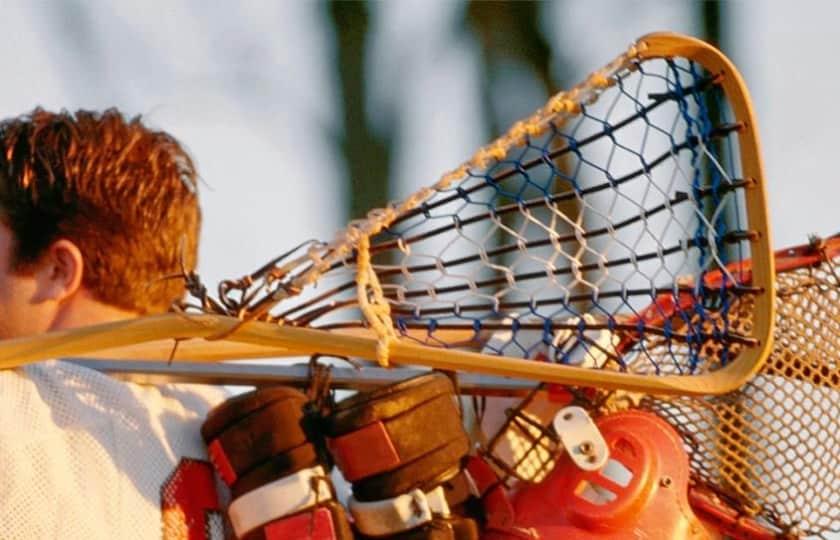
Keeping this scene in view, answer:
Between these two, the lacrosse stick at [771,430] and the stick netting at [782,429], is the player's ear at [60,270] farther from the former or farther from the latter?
the stick netting at [782,429]

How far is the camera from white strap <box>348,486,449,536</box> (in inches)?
126

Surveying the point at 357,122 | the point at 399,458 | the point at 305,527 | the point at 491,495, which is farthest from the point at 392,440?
the point at 357,122

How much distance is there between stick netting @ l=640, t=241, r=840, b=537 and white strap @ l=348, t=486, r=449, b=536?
1.68ft

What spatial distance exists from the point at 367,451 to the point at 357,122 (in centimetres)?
427

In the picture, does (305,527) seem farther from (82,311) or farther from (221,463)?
(82,311)

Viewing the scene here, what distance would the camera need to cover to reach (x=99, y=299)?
3.85 metres

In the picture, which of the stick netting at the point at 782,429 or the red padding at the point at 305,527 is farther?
the stick netting at the point at 782,429

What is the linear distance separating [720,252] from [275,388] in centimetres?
69

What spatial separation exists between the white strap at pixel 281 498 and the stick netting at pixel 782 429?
625 mm

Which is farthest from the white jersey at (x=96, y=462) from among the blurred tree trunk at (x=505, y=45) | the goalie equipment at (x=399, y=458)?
the blurred tree trunk at (x=505, y=45)

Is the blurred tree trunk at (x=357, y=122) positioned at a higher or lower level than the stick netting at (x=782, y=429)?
higher

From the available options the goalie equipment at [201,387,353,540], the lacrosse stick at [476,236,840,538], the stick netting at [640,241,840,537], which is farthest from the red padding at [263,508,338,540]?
the stick netting at [640,241,840,537]

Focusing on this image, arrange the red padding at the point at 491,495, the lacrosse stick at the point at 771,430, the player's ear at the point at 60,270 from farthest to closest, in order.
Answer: the player's ear at the point at 60,270 → the lacrosse stick at the point at 771,430 → the red padding at the point at 491,495

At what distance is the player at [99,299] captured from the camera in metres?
3.22
